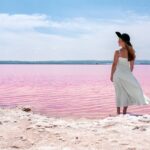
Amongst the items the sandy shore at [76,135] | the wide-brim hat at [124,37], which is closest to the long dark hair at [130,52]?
the wide-brim hat at [124,37]

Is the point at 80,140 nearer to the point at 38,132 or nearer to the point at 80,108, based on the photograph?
the point at 38,132

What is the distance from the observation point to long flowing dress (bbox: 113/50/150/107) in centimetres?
1027

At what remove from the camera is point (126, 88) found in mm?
10375

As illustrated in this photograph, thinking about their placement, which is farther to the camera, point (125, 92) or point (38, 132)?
point (125, 92)

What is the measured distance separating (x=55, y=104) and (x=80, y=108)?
1.64 metres

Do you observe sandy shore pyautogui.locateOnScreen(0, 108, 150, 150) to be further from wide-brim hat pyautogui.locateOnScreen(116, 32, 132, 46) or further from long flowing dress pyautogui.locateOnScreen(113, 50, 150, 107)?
wide-brim hat pyautogui.locateOnScreen(116, 32, 132, 46)

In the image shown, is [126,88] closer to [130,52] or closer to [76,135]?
[130,52]

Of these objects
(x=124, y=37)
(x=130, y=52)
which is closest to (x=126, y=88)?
(x=130, y=52)

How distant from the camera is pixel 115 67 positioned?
33.5ft

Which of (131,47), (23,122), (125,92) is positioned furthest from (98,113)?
(23,122)

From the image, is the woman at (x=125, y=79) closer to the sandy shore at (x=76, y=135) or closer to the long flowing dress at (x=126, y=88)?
the long flowing dress at (x=126, y=88)

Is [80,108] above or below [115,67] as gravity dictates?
below

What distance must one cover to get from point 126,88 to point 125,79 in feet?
0.77

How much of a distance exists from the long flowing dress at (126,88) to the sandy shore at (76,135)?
1.41m
